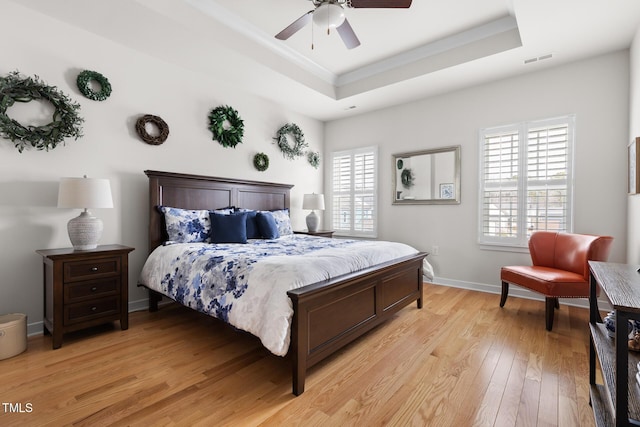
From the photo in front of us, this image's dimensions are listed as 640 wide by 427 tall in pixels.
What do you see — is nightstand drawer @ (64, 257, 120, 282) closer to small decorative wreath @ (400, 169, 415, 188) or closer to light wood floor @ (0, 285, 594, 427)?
light wood floor @ (0, 285, 594, 427)

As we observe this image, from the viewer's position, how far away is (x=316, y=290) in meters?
1.91

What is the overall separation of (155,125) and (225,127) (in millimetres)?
942

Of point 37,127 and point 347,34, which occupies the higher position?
point 347,34

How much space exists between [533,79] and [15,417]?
5.43 metres

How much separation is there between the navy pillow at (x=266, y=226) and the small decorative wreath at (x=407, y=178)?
2213 millimetres

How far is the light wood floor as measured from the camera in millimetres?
1639

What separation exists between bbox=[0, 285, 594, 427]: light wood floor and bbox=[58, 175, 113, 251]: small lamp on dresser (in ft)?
2.78

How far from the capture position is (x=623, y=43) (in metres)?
3.06

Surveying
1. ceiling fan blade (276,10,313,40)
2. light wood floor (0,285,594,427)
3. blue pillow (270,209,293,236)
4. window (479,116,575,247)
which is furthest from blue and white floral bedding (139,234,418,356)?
ceiling fan blade (276,10,313,40)

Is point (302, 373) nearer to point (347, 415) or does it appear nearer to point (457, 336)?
point (347, 415)

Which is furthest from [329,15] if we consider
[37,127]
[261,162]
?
[37,127]

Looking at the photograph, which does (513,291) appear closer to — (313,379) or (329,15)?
(313,379)

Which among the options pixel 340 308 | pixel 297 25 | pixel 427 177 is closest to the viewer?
pixel 340 308

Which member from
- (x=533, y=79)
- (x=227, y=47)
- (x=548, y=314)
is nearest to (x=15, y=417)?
(x=227, y=47)
